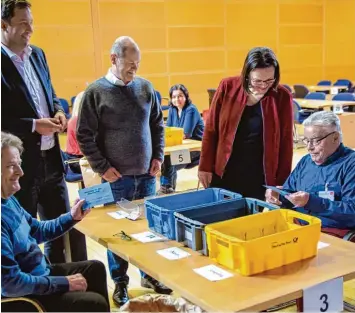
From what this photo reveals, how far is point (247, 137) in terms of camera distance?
2762mm

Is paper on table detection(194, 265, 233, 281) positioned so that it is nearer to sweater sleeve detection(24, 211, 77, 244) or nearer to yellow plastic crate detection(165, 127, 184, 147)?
sweater sleeve detection(24, 211, 77, 244)

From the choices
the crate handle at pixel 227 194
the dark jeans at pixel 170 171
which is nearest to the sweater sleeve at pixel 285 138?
the crate handle at pixel 227 194

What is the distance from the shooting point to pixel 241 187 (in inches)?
112

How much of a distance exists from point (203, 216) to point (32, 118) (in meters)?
1.06

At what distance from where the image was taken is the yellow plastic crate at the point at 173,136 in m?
4.75

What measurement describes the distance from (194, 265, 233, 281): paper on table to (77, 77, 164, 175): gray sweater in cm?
116

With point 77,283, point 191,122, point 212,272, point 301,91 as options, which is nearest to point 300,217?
point 212,272

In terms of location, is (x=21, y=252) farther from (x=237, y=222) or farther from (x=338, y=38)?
(x=338, y=38)

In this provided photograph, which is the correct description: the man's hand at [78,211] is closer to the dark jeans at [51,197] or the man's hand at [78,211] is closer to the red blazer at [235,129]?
the dark jeans at [51,197]

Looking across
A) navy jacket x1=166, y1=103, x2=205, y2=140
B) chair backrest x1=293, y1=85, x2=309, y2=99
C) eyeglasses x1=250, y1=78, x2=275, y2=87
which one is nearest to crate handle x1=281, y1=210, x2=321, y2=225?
eyeglasses x1=250, y1=78, x2=275, y2=87

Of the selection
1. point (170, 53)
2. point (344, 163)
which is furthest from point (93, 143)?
point (170, 53)

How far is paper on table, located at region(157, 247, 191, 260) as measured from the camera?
1.99m

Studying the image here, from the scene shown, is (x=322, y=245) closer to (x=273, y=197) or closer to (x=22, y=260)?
(x=273, y=197)

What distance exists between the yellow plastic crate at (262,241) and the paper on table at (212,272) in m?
0.04
